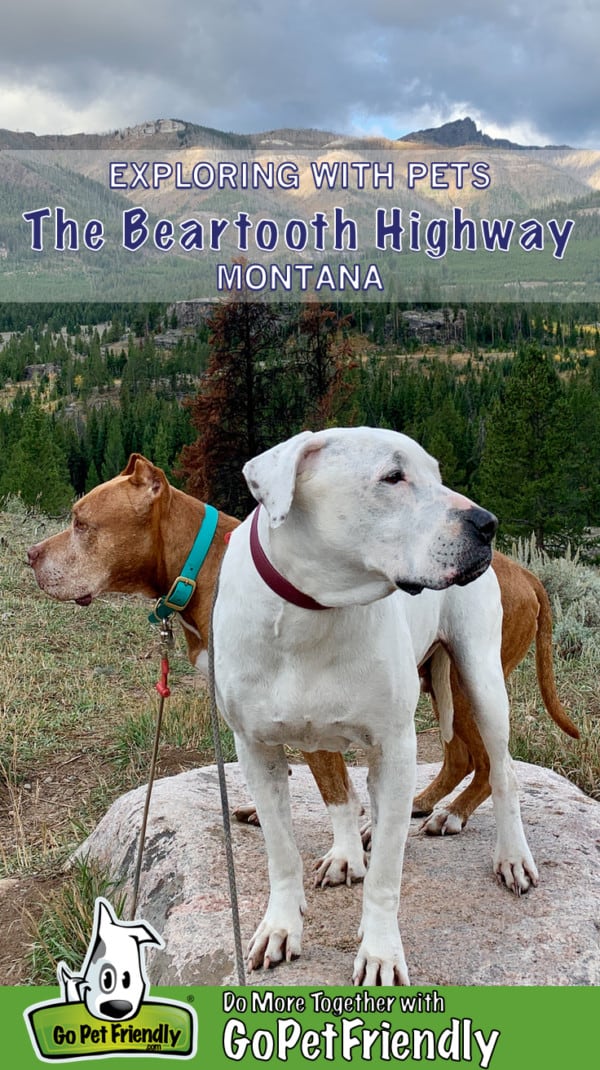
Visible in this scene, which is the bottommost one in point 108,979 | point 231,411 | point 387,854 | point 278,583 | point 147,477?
→ point 108,979

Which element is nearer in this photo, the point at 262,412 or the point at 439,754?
the point at 439,754

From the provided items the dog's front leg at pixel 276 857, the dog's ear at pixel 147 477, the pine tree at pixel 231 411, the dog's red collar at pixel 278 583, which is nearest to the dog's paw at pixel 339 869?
the dog's front leg at pixel 276 857

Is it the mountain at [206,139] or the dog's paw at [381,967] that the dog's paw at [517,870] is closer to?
the dog's paw at [381,967]

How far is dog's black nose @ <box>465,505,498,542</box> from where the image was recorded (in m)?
2.33

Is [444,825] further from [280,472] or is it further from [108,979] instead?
[280,472]

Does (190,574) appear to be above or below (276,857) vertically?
above

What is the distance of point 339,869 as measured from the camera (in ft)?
12.0

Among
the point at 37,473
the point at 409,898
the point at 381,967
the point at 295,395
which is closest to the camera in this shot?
the point at 381,967

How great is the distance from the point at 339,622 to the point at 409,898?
1.47 meters

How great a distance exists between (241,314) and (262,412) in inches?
66.7

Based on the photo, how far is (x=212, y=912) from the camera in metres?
3.47

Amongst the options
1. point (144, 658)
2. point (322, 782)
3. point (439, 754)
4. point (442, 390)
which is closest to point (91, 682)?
point (144, 658)

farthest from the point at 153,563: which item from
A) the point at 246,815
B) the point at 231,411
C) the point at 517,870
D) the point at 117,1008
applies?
the point at 231,411

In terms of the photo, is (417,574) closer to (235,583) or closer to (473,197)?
(235,583)
